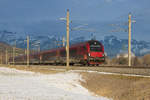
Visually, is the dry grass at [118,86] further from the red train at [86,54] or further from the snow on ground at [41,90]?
the red train at [86,54]

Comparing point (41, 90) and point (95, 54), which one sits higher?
point (95, 54)

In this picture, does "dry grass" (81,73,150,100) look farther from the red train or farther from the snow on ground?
the red train

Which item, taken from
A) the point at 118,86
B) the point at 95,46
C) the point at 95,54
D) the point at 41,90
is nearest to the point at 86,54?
the point at 95,54

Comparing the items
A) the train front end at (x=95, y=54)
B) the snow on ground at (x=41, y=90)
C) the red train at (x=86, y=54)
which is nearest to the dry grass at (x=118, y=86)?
the snow on ground at (x=41, y=90)

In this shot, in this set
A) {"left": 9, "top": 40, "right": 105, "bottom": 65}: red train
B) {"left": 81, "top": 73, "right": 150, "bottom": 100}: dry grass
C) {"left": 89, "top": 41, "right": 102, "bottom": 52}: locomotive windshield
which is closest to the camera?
{"left": 81, "top": 73, "right": 150, "bottom": 100}: dry grass

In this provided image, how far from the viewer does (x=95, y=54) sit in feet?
135

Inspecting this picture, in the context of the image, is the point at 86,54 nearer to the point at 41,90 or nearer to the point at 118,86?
the point at 118,86

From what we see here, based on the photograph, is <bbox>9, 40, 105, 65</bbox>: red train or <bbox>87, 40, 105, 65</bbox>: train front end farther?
<bbox>9, 40, 105, 65</bbox>: red train

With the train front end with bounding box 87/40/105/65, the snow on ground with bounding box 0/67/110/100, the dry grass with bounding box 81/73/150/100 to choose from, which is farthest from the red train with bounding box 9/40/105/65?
the snow on ground with bounding box 0/67/110/100

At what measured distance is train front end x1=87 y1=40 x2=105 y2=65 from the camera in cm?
4031

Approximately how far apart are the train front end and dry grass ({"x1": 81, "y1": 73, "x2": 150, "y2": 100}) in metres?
14.7

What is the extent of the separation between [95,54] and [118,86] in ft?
72.0

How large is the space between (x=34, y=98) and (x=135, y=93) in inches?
291

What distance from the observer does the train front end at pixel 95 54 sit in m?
40.3
